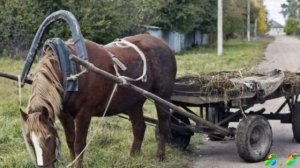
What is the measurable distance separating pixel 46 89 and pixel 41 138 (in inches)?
25.9

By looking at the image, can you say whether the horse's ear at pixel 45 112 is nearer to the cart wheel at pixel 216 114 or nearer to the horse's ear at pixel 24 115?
the horse's ear at pixel 24 115

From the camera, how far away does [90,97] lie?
5.91 metres

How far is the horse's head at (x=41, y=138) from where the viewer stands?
15.1 ft

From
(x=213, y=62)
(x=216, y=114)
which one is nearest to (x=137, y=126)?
(x=216, y=114)

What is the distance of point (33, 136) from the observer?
181 inches

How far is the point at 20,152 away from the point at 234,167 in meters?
2.91

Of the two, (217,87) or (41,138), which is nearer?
(41,138)

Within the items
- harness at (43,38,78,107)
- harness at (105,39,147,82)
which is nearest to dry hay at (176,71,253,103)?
harness at (105,39,147,82)

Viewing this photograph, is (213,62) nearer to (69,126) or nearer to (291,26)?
(69,126)

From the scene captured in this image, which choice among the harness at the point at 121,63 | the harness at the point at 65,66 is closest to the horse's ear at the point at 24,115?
the harness at the point at 65,66

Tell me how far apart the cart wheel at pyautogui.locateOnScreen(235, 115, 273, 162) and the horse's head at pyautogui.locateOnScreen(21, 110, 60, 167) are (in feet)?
9.99

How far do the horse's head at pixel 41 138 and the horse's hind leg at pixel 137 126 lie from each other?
2.54 metres

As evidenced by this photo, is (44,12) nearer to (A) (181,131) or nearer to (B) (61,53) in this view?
(A) (181,131)

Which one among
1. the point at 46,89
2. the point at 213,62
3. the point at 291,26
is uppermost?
the point at 46,89
